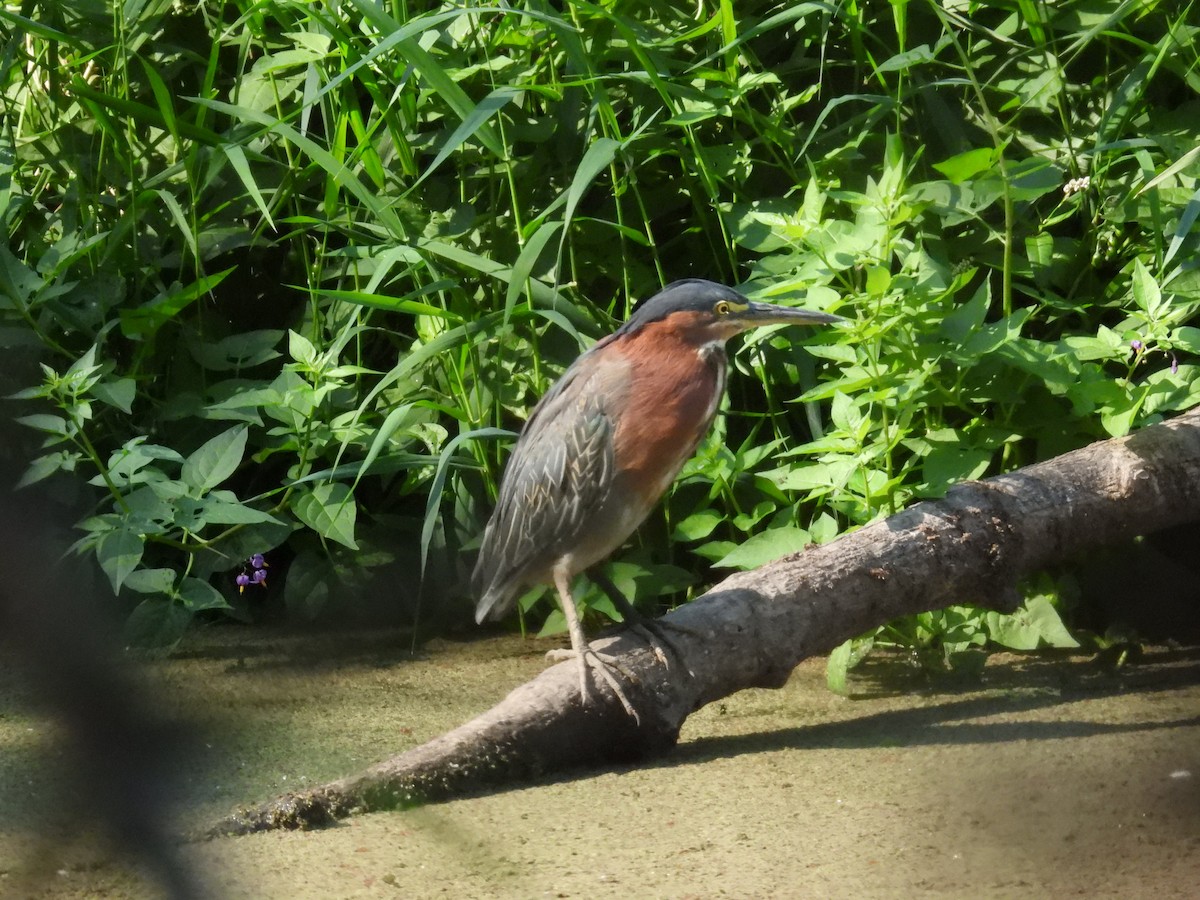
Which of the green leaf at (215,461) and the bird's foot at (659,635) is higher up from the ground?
the green leaf at (215,461)

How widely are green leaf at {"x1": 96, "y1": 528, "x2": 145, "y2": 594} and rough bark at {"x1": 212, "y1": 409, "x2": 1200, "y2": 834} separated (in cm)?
88

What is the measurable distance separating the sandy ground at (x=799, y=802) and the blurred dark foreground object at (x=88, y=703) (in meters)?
0.40

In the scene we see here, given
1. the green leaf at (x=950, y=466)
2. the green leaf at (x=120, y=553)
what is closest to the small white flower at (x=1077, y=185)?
the green leaf at (x=950, y=466)

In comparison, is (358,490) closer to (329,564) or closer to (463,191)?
(329,564)

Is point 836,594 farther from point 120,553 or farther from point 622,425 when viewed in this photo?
point 120,553

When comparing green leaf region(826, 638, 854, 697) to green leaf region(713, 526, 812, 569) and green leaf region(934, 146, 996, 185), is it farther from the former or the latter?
green leaf region(934, 146, 996, 185)

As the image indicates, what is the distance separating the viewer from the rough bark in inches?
88.8

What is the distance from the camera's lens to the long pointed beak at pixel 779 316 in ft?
8.34

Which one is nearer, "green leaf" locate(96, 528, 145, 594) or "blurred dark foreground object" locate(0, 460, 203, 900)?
"blurred dark foreground object" locate(0, 460, 203, 900)

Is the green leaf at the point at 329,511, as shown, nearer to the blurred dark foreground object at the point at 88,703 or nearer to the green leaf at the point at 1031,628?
the green leaf at the point at 1031,628

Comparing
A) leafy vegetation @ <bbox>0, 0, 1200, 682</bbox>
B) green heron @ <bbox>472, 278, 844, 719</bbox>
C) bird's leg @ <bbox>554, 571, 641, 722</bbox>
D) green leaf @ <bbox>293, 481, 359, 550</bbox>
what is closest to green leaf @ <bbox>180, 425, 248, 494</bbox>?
leafy vegetation @ <bbox>0, 0, 1200, 682</bbox>

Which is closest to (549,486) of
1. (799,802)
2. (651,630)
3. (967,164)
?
(651,630)

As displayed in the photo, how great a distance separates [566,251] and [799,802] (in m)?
1.79

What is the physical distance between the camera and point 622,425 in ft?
8.38
